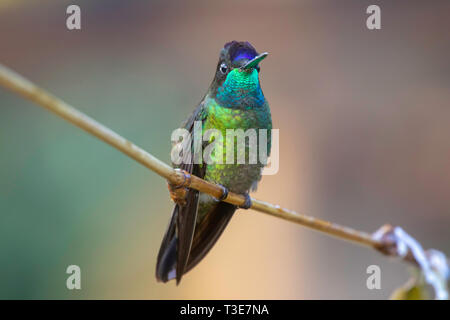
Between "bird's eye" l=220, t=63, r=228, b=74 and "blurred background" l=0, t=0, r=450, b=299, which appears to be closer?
"bird's eye" l=220, t=63, r=228, b=74

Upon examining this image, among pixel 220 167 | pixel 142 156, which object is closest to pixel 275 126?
pixel 220 167

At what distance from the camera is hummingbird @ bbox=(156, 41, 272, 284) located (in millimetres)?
1419

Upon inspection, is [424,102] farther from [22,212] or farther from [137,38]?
[22,212]

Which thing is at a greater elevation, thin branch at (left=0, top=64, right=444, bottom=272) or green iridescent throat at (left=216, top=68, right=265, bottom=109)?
green iridescent throat at (left=216, top=68, right=265, bottom=109)

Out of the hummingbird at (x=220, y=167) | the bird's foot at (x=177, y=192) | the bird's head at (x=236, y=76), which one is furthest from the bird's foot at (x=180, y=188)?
the bird's head at (x=236, y=76)

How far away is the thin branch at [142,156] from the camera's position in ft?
1.95

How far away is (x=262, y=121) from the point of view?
5.11ft

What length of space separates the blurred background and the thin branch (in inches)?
54.5

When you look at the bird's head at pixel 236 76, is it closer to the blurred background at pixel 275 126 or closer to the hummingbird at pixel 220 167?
the hummingbird at pixel 220 167

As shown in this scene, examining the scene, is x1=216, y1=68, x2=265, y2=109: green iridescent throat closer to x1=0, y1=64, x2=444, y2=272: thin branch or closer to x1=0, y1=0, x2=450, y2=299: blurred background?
x1=0, y1=64, x2=444, y2=272: thin branch

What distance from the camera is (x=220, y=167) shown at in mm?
1552

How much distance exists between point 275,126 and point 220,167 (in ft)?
4.47

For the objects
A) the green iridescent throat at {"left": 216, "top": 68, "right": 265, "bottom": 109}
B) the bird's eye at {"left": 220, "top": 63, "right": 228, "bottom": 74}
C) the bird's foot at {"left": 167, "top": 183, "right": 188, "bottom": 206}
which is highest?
→ the bird's eye at {"left": 220, "top": 63, "right": 228, "bottom": 74}

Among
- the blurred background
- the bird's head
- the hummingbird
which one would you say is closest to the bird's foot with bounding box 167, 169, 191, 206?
the hummingbird
